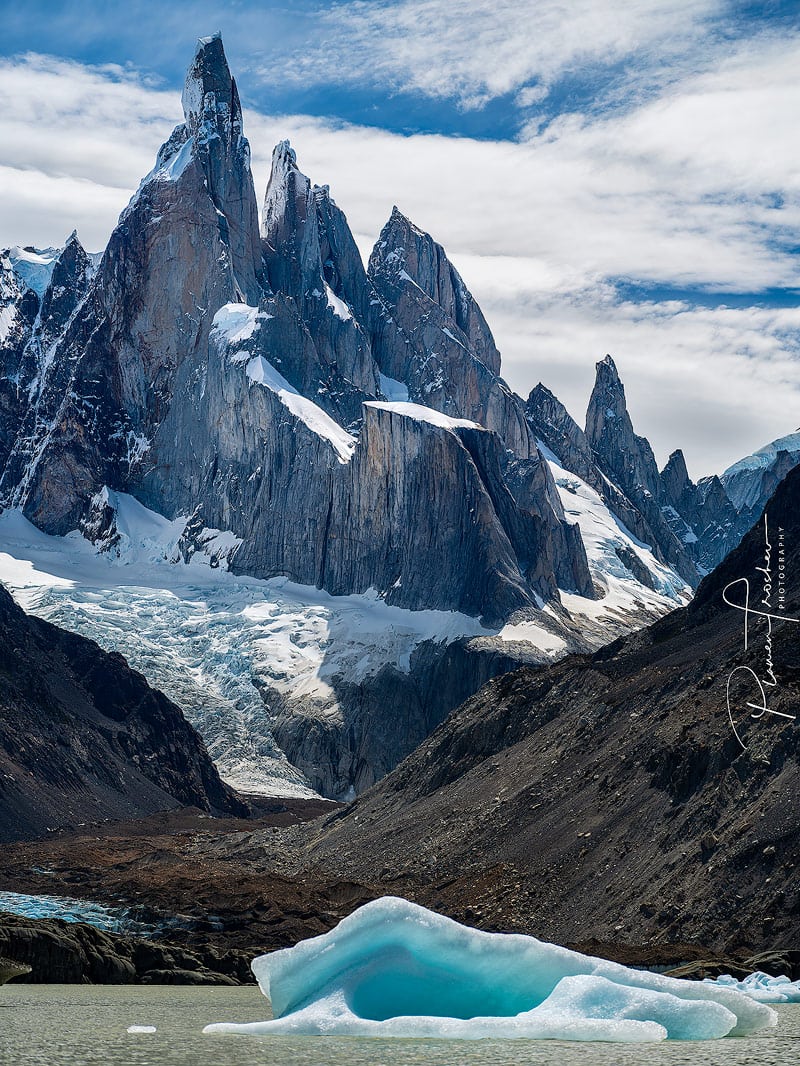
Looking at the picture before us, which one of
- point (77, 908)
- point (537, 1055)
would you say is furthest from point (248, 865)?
point (537, 1055)

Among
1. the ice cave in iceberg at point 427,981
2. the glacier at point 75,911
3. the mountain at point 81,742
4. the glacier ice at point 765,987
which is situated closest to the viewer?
the ice cave in iceberg at point 427,981

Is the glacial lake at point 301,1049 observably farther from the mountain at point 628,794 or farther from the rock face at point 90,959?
the mountain at point 628,794

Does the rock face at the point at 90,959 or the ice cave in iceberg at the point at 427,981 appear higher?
the ice cave in iceberg at the point at 427,981

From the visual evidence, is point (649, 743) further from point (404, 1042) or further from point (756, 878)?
point (404, 1042)

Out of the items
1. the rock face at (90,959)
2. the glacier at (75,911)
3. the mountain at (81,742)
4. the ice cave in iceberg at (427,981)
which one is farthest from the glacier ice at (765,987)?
the mountain at (81,742)

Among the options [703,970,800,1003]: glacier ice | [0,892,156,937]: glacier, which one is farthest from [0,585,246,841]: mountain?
[703,970,800,1003]: glacier ice

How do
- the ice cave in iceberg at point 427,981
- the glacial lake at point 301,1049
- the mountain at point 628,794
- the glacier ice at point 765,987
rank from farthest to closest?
the mountain at point 628,794 → the glacier ice at point 765,987 → the ice cave in iceberg at point 427,981 → the glacial lake at point 301,1049
